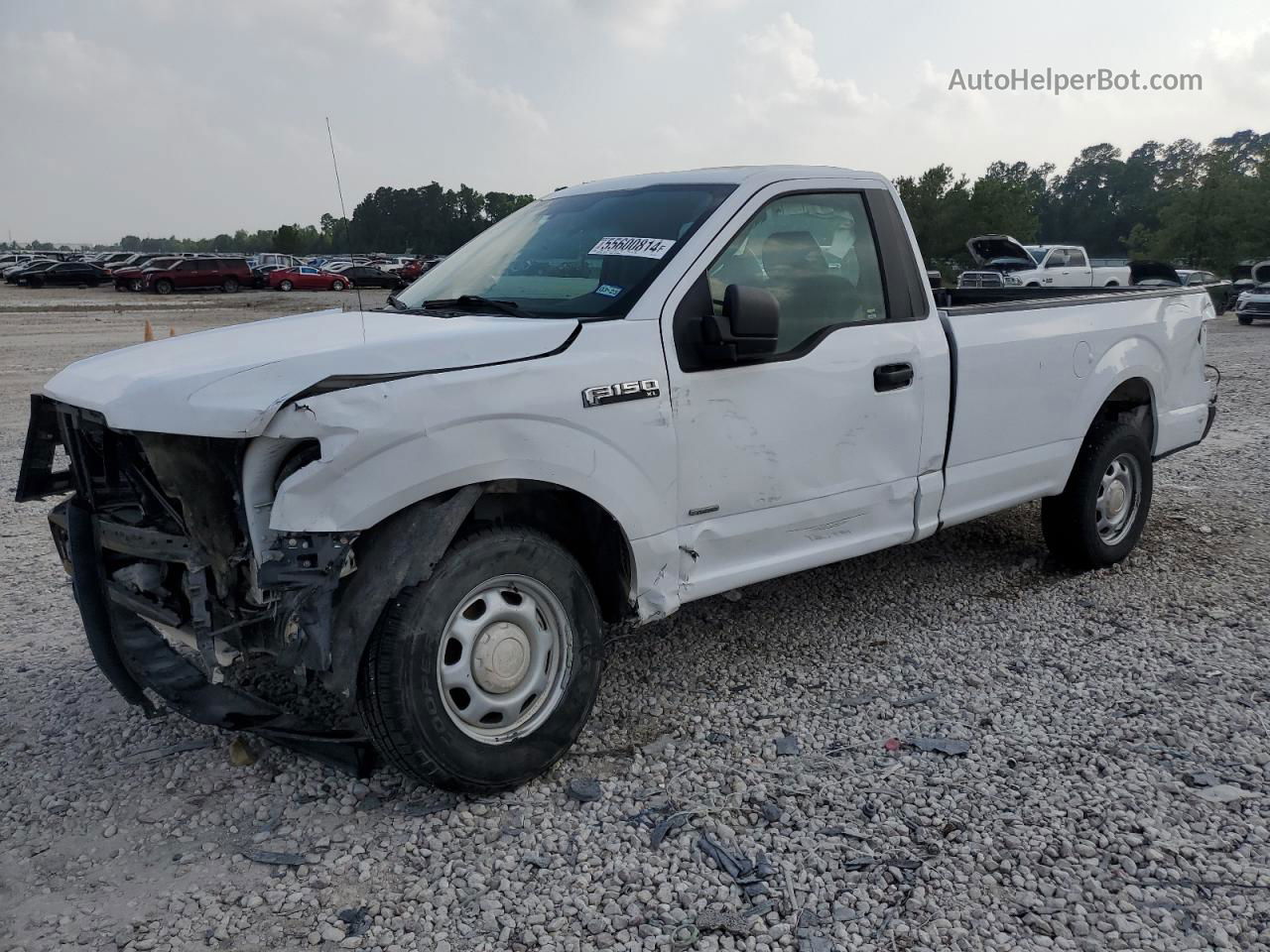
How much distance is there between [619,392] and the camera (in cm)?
341

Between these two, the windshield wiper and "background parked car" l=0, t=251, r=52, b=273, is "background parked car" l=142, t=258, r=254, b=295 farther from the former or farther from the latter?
the windshield wiper

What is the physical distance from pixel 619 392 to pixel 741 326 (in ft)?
1.53

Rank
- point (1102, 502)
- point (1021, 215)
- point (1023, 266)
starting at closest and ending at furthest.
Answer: point (1102, 502) → point (1023, 266) → point (1021, 215)

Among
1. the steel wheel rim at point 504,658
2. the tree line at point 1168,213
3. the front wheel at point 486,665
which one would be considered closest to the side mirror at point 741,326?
the front wheel at point 486,665

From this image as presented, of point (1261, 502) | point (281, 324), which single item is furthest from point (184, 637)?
point (1261, 502)

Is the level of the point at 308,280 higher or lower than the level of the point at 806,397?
lower

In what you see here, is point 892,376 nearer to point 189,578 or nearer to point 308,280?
point 189,578

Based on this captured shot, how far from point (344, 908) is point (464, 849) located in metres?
0.39

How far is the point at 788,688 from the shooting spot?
13.8 feet

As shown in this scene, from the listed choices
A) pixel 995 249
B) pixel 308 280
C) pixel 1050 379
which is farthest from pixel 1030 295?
pixel 308 280

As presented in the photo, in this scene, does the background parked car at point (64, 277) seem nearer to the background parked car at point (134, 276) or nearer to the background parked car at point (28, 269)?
the background parked car at point (28, 269)

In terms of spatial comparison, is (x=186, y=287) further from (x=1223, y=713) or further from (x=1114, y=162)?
(x=1114, y=162)

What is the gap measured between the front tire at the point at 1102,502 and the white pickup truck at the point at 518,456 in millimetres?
843

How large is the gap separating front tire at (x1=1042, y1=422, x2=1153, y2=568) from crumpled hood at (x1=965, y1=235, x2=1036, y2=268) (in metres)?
21.7
